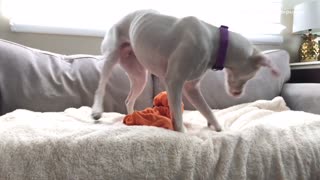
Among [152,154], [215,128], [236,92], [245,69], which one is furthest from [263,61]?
[152,154]

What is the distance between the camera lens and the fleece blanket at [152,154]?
0.82 metres

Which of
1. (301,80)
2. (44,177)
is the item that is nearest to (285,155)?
(44,177)

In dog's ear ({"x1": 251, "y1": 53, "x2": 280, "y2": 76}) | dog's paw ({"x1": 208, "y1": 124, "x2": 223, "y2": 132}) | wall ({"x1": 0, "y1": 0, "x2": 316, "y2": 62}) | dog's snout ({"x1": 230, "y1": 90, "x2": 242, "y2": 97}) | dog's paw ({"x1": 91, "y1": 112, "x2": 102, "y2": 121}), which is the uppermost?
dog's ear ({"x1": 251, "y1": 53, "x2": 280, "y2": 76})

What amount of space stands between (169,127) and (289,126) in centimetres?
38

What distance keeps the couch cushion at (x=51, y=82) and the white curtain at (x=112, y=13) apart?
312 millimetres

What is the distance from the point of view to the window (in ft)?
6.50

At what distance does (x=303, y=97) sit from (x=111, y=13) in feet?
4.02

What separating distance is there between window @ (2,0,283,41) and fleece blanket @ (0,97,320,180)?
1129 mm

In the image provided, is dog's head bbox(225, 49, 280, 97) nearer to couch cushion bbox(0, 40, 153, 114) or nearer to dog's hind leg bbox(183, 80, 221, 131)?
dog's hind leg bbox(183, 80, 221, 131)

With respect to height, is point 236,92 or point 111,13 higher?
point 111,13

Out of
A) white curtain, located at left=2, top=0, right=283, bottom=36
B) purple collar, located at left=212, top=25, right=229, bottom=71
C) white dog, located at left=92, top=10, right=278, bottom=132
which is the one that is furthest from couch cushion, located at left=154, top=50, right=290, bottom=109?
purple collar, located at left=212, top=25, right=229, bottom=71

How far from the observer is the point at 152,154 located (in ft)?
2.82

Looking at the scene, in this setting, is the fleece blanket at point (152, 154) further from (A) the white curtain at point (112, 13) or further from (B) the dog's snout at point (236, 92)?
(A) the white curtain at point (112, 13)

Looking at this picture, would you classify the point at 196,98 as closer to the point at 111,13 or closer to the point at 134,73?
the point at 134,73
